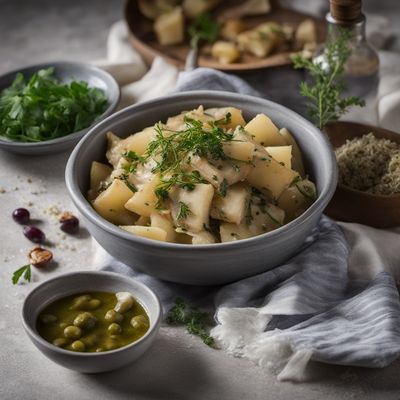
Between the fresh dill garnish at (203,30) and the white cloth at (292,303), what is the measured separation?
1.29ft

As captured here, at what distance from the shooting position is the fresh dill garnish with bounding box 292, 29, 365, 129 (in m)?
4.00

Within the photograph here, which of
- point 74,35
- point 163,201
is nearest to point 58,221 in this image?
point 163,201

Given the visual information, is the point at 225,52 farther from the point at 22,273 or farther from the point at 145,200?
the point at 22,273

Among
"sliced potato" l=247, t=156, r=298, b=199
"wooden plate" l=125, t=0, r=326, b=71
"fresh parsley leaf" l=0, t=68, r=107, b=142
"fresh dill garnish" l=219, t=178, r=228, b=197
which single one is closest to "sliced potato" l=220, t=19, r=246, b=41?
"wooden plate" l=125, t=0, r=326, b=71

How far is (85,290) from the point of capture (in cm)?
325

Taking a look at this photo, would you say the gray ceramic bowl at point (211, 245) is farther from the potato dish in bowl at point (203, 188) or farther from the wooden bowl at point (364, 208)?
the wooden bowl at point (364, 208)

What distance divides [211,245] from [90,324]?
54cm

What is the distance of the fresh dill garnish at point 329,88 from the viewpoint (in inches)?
158

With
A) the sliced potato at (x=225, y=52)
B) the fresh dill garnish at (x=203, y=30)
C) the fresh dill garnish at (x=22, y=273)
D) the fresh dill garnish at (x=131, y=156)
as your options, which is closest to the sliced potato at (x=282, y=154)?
the fresh dill garnish at (x=131, y=156)

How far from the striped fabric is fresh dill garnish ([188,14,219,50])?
2.10 metres

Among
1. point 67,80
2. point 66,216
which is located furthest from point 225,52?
point 66,216

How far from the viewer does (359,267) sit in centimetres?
356

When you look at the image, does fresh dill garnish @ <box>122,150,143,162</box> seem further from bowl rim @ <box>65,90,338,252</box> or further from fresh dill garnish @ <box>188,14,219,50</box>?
fresh dill garnish @ <box>188,14,219,50</box>

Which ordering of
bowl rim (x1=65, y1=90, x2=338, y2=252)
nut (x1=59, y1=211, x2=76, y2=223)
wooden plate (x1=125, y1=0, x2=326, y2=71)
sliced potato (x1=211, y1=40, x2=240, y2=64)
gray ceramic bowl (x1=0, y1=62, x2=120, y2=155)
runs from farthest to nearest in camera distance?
1. sliced potato (x1=211, y1=40, x2=240, y2=64)
2. wooden plate (x1=125, y1=0, x2=326, y2=71)
3. gray ceramic bowl (x1=0, y1=62, x2=120, y2=155)
4. nut (x1=59, y1=211, x2=76, y2=223)
5. bowl rim (x1=65, y1=90, x2=338, y2=252)
